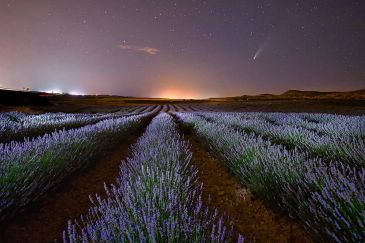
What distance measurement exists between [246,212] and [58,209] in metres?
2.02

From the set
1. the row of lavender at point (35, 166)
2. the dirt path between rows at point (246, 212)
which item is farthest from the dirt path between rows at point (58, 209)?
the dirt path between rows at point (246, 212)

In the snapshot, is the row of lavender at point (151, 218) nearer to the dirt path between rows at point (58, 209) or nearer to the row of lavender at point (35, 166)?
the dirt path between rows at point (58, 209)

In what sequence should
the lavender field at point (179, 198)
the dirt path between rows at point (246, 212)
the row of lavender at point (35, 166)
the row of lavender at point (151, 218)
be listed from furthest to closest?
the row of lavender at point (35, 166), the dirt path between rows at point (246, 212), the lavender field at point (179, 198), the row of lavender at point (151, 218)

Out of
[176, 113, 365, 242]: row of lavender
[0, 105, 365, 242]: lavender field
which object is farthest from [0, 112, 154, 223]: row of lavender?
[176, 113, 365, 242]: row of lavender

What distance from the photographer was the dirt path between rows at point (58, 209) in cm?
243

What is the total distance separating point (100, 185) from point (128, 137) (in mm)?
4454

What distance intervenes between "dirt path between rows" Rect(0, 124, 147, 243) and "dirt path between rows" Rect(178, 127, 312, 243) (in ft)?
4.71

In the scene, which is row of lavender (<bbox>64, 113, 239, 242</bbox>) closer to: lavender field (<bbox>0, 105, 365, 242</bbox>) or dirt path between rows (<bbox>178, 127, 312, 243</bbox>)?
lavender field (<bbox>0, 105, 365, 242</bbox>)

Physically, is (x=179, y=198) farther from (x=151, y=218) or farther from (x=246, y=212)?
(x=246, y=212)

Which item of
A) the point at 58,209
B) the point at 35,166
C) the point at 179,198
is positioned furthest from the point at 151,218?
the point at 35,166

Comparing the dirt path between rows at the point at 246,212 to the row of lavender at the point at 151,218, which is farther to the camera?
the dirt path between rows at the point at 246,212

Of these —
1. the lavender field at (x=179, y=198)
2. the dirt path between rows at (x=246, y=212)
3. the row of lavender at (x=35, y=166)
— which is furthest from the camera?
the row of lavender at (x=35, y=166)

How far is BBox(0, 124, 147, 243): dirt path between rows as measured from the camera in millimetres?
2428

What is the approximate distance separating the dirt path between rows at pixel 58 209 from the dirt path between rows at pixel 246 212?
1.44 m
